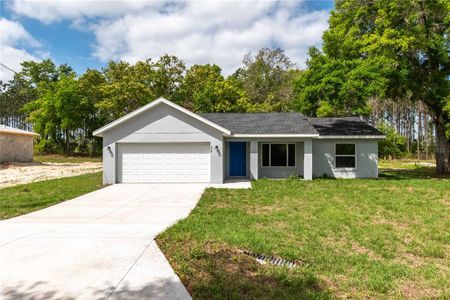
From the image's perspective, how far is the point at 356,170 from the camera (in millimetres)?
17578

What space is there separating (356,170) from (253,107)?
18173 mm

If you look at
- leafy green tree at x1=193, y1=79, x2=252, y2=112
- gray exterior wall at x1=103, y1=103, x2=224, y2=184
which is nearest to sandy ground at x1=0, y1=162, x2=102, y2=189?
gray exterior wall at x1=103, y1=103, x2=224, y2=184

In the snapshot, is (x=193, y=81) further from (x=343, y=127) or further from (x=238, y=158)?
(x=343, y=127)

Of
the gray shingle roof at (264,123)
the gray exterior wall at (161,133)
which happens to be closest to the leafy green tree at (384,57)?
the gray shingle roof at (264,123)

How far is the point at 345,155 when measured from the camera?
57.9 feet

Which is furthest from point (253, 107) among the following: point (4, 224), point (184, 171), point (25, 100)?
point (25, 100)

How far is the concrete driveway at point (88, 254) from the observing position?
12.7ft

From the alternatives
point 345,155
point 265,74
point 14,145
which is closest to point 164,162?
point 345,155

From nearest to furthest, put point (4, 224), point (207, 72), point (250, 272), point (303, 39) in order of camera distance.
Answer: point (250, 272)
point (4, 224)
point (303, 39)
point (207, 72)

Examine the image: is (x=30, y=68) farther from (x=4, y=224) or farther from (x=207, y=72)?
(x=4, y=224)

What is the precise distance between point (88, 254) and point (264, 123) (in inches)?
567

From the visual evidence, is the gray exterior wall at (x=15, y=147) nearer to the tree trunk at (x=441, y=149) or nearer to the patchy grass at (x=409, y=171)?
the patchy grass at (x=409, y=171)

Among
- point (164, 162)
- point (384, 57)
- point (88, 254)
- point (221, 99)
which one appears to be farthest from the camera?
point (221, 99)

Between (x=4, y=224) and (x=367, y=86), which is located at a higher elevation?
(x=367, y=86)
